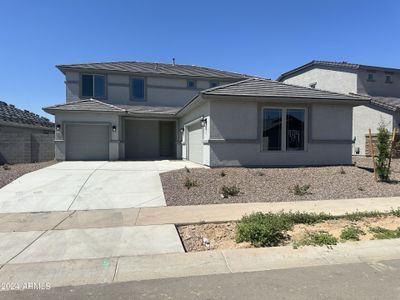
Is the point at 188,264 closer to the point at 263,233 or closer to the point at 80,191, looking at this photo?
the point at 263,233

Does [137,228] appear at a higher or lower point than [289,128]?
lower

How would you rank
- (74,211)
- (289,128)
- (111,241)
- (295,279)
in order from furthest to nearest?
(289,128) → (74,211) → (111,241) → (295,279)

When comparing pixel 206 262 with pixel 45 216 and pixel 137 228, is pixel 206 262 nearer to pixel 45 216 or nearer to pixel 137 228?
pixel 137 228

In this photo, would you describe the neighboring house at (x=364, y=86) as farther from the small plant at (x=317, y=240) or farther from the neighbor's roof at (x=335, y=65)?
the small plant at (x=317, y=240)

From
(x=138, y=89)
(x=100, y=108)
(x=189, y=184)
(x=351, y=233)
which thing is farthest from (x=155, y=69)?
(x=351, y=233)

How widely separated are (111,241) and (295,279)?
333 centimetres

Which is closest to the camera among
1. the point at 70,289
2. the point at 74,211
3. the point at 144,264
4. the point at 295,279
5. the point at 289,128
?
the point at 70,289

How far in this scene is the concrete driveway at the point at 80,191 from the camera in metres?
9.18

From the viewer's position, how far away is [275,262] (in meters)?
5.21

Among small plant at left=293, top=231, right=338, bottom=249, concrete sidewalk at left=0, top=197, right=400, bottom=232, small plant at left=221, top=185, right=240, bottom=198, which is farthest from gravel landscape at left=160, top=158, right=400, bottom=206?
small plant at left=293, top=231, right=338, bottom=249

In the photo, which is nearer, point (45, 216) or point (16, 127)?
point (45, 216)

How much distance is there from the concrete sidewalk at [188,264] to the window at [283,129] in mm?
9291

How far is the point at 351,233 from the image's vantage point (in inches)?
253

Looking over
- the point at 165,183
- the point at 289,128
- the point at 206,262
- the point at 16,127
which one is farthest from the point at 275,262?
the point at 16,127
